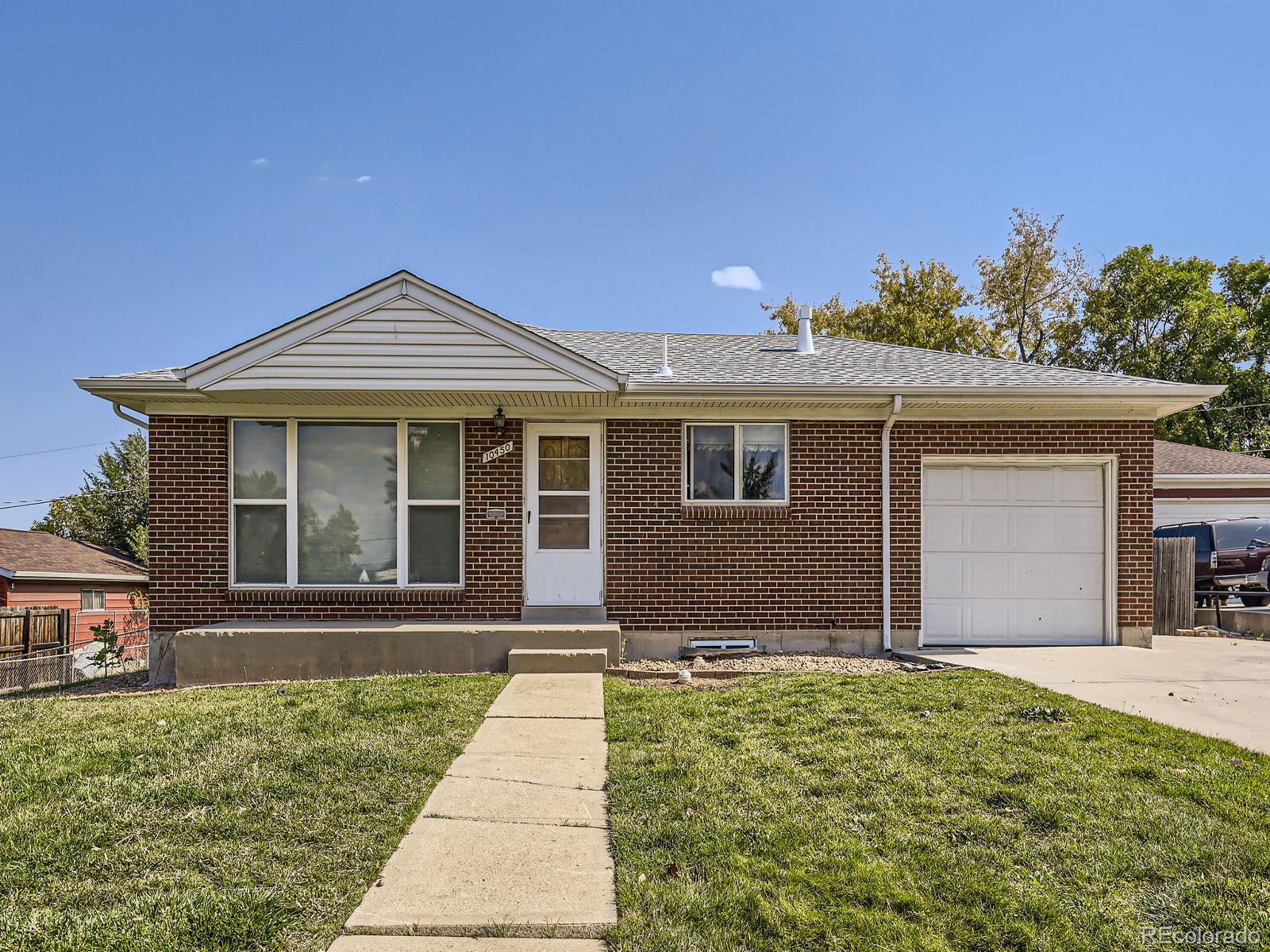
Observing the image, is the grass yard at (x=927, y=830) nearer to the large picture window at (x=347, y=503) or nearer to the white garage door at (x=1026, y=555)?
the white garage door at (x=1026, y=555)

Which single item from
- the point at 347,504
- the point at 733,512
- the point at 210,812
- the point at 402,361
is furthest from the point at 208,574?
the point at 733,512

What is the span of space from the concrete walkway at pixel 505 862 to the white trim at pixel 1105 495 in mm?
5687

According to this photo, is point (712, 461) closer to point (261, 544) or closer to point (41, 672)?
point (261, 544)

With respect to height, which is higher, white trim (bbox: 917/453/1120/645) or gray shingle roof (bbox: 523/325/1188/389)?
gray shingle roof (bbox: 523/325/1188/389)

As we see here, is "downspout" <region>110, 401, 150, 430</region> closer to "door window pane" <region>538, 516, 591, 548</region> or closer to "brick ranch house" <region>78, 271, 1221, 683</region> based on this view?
"brick ranch house" <region>78, 271, 1221, 683</region>

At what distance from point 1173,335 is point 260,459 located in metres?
32.3

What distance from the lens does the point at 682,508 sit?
343 inches

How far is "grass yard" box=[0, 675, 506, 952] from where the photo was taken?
9.20 ft

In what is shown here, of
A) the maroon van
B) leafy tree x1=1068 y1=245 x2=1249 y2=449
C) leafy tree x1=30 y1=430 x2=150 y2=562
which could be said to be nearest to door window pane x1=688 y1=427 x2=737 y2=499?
the maroon van

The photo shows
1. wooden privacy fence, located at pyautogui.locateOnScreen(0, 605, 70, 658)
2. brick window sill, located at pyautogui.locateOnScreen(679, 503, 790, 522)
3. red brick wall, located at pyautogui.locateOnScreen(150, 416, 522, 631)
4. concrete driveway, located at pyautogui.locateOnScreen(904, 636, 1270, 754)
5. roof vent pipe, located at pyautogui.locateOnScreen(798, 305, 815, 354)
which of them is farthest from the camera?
wooden privacy fence, located at pyautogui.locateOnScreen(0, 605, 70, 658)

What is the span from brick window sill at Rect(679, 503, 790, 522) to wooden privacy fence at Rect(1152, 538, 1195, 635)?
6.41 meters

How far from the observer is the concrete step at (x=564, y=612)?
8.62 m

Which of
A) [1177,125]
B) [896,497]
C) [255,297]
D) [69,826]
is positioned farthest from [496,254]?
[69,826]

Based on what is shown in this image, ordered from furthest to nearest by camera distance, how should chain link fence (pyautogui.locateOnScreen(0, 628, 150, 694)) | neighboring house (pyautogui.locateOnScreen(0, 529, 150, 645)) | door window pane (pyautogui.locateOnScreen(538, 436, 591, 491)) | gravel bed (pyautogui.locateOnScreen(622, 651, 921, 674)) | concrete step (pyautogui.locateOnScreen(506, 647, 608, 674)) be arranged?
1. neighboring house (pyautogui.locateOnScreen(0, 529, 150, 645))
2. chain link fence (pyautogui.locateOnScreen(0, 628, 150, 694))
3. door window pane (pyautogui.locateOnScreen(538, 436, 591, 491))
4. gravel bed (pyautogui.locateOnScreen(622, 651, 921, 674))
5. concrete step (pyautogui.locateOnScreen(506, 647, 608, 674))
